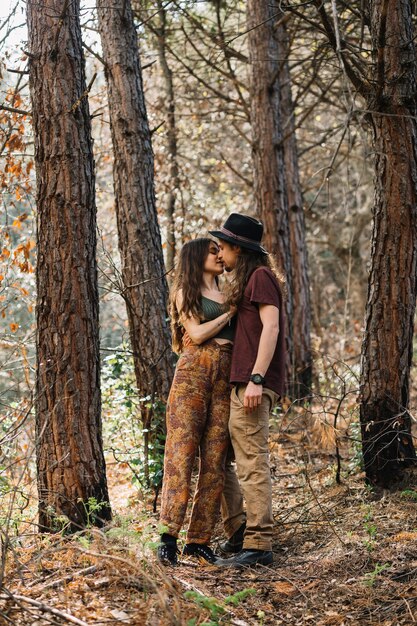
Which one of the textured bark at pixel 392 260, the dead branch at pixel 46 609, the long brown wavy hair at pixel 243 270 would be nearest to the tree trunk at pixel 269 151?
the textured bark at pixel 392 260

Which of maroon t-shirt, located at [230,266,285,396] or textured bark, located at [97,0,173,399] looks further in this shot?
textured bark, located at [97,0,173,399]

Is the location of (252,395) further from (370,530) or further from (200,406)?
(370,530)

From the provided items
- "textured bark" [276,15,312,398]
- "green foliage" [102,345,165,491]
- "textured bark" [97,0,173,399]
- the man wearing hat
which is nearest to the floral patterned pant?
the man wearing hat

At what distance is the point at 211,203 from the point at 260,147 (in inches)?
213

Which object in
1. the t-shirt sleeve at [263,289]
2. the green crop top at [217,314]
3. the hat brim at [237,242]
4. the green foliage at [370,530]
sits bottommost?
the green foliage at [370,530]

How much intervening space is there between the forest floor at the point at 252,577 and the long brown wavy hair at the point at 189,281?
1.43 meters

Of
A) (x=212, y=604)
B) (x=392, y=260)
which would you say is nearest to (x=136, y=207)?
(x=392, y=260)

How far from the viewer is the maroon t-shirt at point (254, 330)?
198 inches

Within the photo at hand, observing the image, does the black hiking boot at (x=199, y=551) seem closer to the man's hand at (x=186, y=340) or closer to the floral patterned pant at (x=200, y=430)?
the floral patterned pant at (x=200, y=430)

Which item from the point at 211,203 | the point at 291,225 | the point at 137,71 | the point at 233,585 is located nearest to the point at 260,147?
the point at 291,225

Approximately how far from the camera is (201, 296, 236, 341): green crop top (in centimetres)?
526

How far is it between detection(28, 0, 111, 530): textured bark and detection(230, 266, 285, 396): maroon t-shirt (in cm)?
102

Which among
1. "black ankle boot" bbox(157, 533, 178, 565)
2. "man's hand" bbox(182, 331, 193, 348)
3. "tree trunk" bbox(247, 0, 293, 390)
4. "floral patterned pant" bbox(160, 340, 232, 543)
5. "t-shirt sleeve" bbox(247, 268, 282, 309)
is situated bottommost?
"black ankle boot" bbox(157, 533, 178, 565)

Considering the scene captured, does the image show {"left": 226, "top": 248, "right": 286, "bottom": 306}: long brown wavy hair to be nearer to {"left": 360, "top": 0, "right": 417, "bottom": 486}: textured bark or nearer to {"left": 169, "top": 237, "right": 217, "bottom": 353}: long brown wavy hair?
{"left": 169, "top": 237, "right": 217, "bottom": 353}: long brown wavy hair
